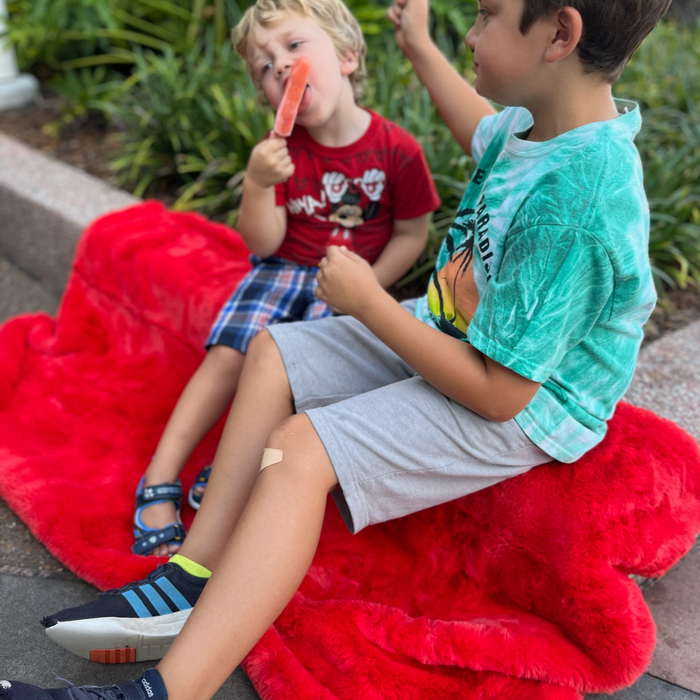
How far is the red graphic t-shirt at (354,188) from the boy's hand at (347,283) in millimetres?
606

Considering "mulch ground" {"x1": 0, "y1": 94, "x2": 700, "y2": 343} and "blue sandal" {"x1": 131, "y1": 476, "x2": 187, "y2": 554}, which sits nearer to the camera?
"blue sandal" {"x1": 131, "y1": 476, "x2": 187, "y2": 554}

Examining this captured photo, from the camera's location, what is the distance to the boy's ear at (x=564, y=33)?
1.30m

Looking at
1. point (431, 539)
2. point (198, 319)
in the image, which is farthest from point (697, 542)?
point (198, 319)

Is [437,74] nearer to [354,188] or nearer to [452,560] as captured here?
[354,188]

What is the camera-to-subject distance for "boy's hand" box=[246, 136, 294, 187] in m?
1.91

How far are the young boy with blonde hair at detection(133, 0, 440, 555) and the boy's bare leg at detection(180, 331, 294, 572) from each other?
255 mm

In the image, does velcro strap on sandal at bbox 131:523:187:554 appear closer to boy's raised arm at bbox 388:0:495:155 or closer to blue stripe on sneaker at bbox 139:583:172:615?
blue stripe on sneaker at bbox 139:583:172:615

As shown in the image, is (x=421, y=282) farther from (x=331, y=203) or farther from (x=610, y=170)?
(x=610, y=170)

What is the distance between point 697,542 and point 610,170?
3.55ft

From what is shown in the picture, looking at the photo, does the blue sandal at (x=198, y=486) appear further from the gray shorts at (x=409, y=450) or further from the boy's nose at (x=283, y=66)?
the boy's nose at (x=283, y=66)

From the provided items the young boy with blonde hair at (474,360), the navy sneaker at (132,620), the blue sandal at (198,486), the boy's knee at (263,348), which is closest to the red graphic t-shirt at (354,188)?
the young boy with blonde hair at (474,360)

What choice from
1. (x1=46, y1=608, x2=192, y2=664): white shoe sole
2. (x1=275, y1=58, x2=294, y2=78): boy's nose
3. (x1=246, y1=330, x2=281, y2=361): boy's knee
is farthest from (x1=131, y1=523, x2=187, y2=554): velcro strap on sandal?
(x1=275, y1=58, x2=294, y2=78): boy's nose

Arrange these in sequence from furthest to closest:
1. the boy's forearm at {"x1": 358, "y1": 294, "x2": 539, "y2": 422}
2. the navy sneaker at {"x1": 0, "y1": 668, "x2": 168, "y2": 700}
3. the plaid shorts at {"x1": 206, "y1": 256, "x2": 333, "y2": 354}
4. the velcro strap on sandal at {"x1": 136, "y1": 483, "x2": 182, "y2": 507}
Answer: the plaid shorts at {"x1": 206, "y1": 256, "x2": 333, "y2": 354} → the velcro strap on sandal at {"x1": 136, "y1": 483, "x2": 182, "y2": 507} → the boy's forearm at {"x1": 358, "y1": 294, "x2": 539, "y2": 422} → the navy sneaker at {"x1": 0, "y1": 668, "x2": 168, "y2": 700}

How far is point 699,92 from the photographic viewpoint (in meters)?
3.67
